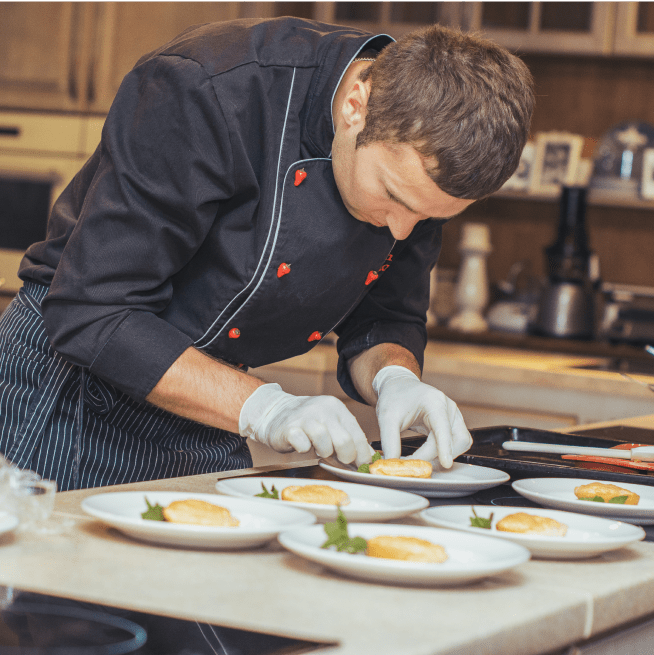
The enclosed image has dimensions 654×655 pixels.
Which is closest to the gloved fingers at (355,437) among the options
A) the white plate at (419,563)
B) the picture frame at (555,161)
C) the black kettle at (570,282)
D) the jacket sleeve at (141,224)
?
the jacket sleeve at (141,224)

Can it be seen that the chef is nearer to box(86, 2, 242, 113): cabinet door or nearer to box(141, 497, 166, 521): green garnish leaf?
box(141, 497, 166, 521): green garnish leaf

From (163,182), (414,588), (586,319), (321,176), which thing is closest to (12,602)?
(414,588)

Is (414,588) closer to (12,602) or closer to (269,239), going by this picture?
(12,602)

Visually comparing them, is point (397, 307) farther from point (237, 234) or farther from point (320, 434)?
point (320, 434)

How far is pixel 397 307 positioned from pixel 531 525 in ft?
2.62

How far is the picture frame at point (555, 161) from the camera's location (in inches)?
A: 122

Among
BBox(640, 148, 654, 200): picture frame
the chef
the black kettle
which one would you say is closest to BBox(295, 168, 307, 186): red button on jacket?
the chef

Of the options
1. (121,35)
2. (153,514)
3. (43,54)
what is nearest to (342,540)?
(153,514)

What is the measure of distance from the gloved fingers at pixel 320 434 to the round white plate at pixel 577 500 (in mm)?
209

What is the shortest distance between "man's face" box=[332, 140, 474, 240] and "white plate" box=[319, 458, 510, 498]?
0.32 meters

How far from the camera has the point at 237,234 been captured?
1243 mm

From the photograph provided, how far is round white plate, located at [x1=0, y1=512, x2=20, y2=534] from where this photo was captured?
0.70 meters

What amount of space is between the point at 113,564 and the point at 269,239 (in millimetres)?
620

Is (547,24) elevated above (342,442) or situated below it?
above
